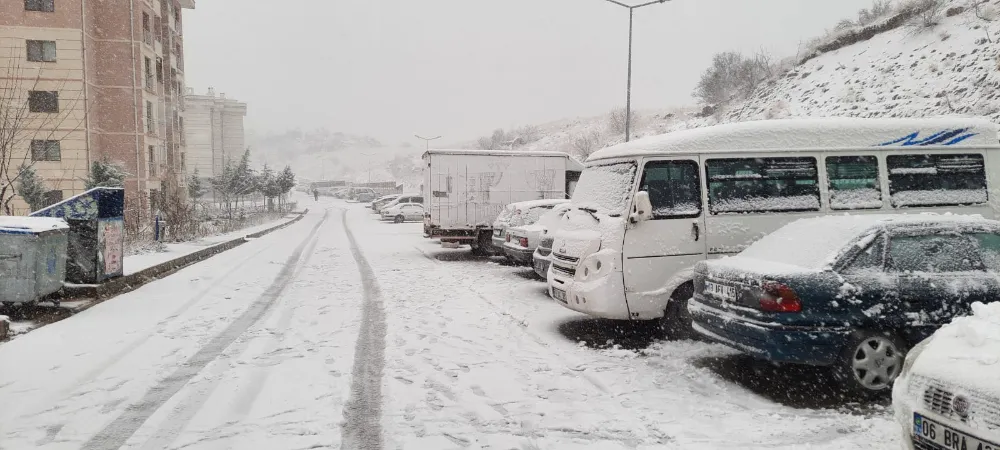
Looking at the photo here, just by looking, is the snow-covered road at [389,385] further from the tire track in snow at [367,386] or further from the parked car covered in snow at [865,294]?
the parked car covered in snow at [865,294]

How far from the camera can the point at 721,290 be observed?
17.8 feet

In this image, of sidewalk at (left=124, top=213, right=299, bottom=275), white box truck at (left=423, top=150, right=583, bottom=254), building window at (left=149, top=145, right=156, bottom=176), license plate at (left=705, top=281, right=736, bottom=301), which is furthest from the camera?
building window at (left=149, top=145, right=156, bottom=176)

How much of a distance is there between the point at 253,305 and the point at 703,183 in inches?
262

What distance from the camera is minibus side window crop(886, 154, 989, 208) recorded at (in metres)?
7.13

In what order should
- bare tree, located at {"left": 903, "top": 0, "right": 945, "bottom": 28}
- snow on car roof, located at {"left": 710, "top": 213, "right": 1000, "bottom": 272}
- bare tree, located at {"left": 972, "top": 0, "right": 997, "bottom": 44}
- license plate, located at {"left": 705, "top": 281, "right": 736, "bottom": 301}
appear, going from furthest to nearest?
bare tree, located at {"left": 903, "top": 0, "right": 945, "bottom": 28} → bare tree, located at {"left": 972, "top": 0, "right": 997, "bottom": 44} → license plate, located at {"left": 705, "top": 281, "right": 736, "bottom": 301} → snow on car roof, located at {"left": 710, "top": 213, "right": 1000, "bottom": 272}

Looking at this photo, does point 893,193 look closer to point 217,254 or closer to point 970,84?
point 217,254

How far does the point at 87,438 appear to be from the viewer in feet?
13.3

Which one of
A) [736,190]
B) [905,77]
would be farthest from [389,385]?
[905,77]

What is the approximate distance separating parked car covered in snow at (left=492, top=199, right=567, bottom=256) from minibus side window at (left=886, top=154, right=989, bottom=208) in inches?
278

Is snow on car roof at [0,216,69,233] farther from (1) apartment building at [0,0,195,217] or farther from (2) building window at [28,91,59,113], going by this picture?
(2) building window at [28,91,59,113]

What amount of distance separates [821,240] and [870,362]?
1.08m

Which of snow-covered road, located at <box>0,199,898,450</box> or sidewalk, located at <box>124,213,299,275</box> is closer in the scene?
snow-covered road, located at <box>0,199,898,450</box>

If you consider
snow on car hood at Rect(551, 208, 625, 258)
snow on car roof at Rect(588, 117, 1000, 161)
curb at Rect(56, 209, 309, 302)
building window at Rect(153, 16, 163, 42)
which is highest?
building window at Rect(153, 16, 163, 42)

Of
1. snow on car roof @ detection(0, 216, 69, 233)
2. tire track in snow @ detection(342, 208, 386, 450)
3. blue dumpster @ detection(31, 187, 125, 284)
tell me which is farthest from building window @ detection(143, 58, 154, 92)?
tire track in snow @ detection(342, 208, 386, 450)
